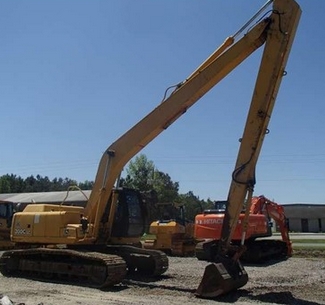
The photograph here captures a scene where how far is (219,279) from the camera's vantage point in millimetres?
9516

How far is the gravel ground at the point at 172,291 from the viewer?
948 cm

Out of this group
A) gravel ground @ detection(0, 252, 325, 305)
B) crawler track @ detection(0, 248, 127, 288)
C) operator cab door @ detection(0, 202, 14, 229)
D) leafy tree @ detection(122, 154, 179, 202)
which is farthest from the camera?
leafy tree @ detection(122, 154, 179, 202)

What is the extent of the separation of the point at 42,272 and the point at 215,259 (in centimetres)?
546

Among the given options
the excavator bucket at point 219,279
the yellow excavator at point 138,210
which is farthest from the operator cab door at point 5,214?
the excavator bucket at point 219,279

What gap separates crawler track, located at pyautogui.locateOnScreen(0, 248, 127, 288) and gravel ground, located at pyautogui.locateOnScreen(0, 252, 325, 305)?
16.1 inches

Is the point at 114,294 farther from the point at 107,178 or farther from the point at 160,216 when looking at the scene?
the point at 160,216

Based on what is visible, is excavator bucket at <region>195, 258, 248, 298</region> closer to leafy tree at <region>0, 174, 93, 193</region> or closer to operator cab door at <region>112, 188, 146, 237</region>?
operator cab door at <region>112, 188, 146, 237</region>

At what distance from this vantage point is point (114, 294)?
1061 centimetres

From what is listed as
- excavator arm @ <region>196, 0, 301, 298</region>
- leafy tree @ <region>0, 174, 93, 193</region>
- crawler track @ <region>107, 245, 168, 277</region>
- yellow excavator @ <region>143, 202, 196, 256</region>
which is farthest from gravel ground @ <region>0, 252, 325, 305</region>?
leafy tree @ <region>0, 174, 93, 193</region>

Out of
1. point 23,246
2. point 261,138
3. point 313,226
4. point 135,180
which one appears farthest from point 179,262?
point 313,226

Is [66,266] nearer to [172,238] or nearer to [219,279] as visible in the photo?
[219,279]

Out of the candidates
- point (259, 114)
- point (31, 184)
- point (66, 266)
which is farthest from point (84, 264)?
point (31, 184)

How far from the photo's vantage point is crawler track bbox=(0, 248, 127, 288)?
1153cm

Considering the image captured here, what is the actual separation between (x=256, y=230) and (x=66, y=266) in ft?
27.7
